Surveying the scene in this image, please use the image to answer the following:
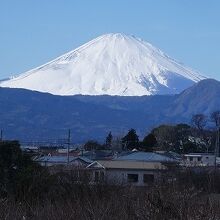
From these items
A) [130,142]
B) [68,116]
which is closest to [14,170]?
[130,142]

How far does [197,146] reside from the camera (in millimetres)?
66875

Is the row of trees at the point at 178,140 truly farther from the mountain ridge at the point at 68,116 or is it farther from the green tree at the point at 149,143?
the mountain ridge at the point at 68,116

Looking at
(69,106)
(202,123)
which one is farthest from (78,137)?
(202,123)

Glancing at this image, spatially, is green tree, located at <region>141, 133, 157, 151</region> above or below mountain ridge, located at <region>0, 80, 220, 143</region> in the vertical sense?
below

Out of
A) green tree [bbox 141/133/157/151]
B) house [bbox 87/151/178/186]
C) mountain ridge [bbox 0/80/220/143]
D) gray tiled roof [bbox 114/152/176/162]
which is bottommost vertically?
house [bbox 87/151/178/186]

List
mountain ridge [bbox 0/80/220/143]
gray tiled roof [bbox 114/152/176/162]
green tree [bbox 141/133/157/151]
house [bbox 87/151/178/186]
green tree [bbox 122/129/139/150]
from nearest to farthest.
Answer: house [bbox 87/151/178/186], gray tiled roof [bbox 114/152/176/162], green tree [bbox 141/133/157/151], green tree [bbox 122/129/139/150], mountain ridge [bbox 0/80/220/143]

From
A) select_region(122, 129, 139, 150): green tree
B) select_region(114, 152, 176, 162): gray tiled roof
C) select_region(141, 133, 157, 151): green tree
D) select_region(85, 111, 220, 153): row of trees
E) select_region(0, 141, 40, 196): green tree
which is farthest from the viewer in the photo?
select_region(122, 129, 139, 150): green tree

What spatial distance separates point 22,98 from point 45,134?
1737 inches

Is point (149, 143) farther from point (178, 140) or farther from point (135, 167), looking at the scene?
point (135, 167)

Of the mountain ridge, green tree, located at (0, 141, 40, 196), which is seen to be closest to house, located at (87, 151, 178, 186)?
green tree, located at (0, 141, 40, 196)

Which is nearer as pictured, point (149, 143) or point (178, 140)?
point (149, 143)

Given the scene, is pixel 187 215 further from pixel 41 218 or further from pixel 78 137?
pixel 78 137

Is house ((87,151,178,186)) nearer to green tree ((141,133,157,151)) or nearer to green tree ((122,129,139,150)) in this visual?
green tree ((141,133,157,151))

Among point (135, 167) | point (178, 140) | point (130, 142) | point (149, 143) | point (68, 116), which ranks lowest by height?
point (135, 167)
